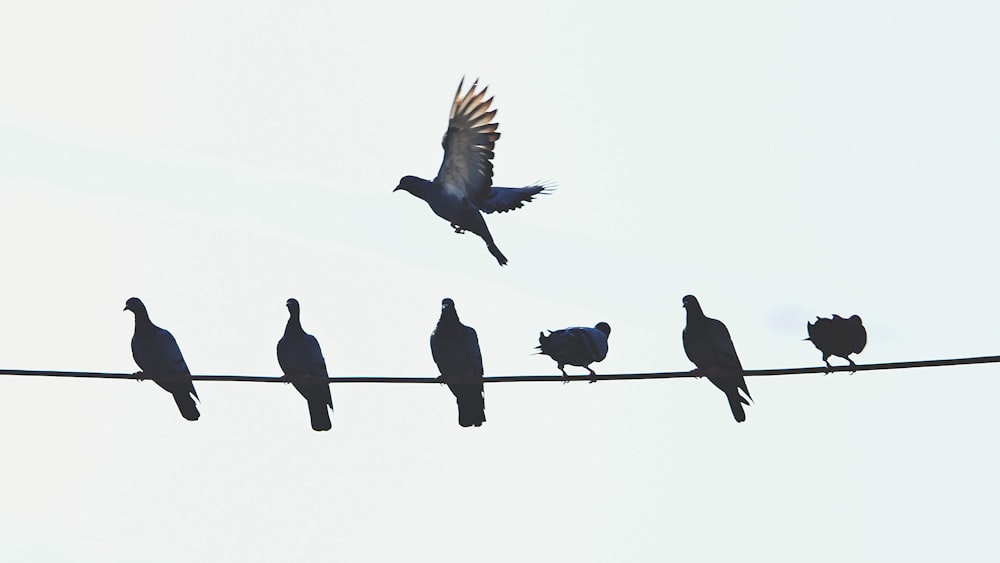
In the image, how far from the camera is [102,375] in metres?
12.1

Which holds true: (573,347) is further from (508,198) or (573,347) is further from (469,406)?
(508,198)

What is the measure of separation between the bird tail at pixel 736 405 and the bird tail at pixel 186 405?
193 inches

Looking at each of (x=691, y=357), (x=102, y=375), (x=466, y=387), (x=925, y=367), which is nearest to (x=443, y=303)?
(x=466, y=387)

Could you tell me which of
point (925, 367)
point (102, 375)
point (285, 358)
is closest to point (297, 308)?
point (285, 358)

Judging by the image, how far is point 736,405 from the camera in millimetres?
15172

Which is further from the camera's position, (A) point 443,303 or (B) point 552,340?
(A) point 443,303

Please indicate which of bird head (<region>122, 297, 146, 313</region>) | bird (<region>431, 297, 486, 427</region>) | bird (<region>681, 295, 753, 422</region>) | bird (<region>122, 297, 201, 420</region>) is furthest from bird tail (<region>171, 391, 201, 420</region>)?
bird (<region>681, 295, 753, 422</region>)

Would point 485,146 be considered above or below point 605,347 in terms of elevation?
above

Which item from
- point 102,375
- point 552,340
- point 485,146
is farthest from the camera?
point 485,146

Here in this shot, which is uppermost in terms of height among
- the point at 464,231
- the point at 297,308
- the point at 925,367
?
the point at 464,231

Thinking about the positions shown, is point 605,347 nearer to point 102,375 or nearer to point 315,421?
point 315,421

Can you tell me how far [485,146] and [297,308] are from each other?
3.05 m

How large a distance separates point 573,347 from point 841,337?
2.25 metres

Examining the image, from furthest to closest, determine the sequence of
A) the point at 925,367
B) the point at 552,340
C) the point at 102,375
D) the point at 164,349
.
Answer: the point at 164,349
the point at 552,340
the point at 102,375
the point at 925,367
